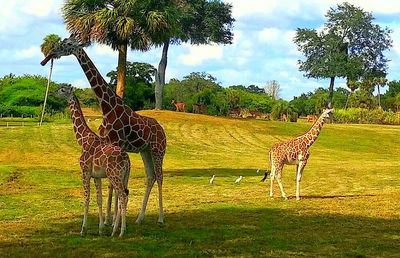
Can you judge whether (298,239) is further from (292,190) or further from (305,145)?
(292,190)

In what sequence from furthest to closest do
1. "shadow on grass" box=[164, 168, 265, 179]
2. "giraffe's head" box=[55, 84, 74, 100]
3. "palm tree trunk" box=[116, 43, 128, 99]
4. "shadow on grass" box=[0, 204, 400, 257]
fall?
"palm tree trunk" box=[116, 43, 128, 99] < "shadow on grass" box=[164, 168, 265, 179] < "giraffe's head" box=[55, 84, 74, 100] < "shadow on grass" box=[0, 204, 400, 257]

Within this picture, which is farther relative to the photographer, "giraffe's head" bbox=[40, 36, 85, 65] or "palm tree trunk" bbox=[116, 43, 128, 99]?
"palm tree trunk" bbox=[116, 43, 128, 99]

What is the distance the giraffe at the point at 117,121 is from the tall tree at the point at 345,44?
70342 millimetres

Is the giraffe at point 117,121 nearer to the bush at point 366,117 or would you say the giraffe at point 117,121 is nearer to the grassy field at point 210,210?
the grassy field at point 210,210

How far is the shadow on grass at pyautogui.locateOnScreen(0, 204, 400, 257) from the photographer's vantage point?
10.6 meters

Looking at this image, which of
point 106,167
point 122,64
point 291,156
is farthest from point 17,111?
point 106,167

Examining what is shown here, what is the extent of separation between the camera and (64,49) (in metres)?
12.9

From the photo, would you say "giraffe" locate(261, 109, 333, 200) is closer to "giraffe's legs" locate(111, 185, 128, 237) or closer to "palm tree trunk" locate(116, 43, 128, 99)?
"giraffe's legs" locate(111, 185, 128, 237)

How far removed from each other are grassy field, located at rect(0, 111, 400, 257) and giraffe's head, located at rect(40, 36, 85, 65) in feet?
12.3

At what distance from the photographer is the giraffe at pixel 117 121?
13.0 m

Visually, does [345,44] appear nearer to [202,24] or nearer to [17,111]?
[202,24]

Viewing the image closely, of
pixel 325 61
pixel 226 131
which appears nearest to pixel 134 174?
pixel 226 131

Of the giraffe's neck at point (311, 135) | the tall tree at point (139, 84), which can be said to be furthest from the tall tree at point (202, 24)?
the giraffe's neck at point (311, 135)

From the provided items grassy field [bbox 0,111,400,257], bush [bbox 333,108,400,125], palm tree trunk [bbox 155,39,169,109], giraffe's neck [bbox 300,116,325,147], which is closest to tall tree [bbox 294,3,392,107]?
bush [bbox 333,108,400,125]
